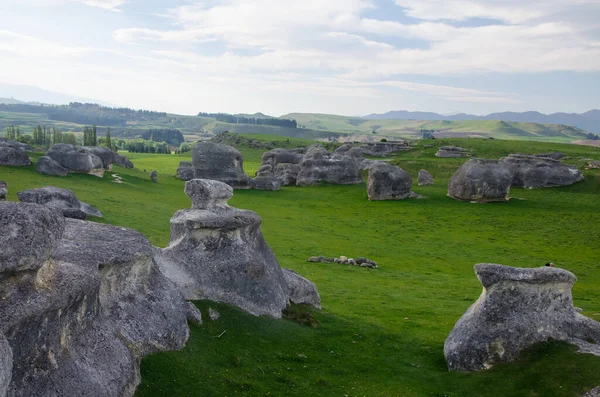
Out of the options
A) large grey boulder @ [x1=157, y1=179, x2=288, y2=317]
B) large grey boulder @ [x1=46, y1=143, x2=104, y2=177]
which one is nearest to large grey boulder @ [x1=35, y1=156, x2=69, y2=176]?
large grey boulder @ [x1=46, y1=143, x2=104, y2=177]

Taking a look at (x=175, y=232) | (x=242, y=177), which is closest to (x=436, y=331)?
(x=175, y=232)

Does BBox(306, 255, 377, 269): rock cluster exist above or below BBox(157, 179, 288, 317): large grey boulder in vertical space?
below

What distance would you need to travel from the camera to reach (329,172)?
93.7 m

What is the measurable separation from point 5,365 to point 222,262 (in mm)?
13874

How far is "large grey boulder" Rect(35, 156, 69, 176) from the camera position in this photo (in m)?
72.9

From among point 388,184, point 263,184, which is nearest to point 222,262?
point 388,184

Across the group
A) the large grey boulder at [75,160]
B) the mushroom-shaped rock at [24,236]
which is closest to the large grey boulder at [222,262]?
the mushroom-shaped rock at [24,236]

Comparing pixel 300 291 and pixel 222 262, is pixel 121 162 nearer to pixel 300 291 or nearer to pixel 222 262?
pixel 300 291

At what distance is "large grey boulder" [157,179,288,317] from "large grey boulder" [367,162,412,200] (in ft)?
176

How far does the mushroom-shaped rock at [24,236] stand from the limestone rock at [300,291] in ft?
55.0

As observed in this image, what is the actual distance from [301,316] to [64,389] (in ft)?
47.8

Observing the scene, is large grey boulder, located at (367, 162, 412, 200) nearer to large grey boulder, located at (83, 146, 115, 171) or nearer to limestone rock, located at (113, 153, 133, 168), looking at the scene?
large grey boulder, located at (83, 146, 115, 171)

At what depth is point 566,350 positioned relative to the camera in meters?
21.2

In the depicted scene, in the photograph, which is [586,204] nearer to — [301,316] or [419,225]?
[419,225]
